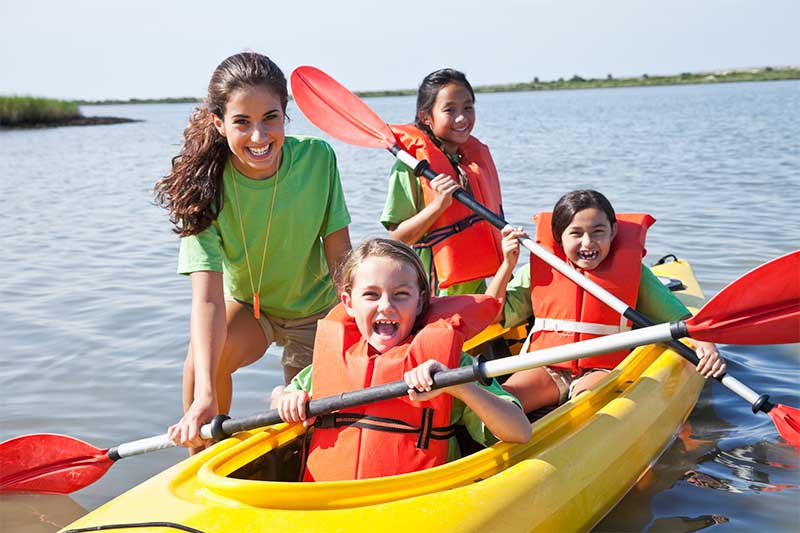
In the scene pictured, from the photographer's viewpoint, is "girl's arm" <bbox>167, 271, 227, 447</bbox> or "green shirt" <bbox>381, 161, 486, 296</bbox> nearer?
"girl's arm" <bbox>167, 271, 227, 447</bbox>

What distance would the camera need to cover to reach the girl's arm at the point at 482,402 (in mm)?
2266

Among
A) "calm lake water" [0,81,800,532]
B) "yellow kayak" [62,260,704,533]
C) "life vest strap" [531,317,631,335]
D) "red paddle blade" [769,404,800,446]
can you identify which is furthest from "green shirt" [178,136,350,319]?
"red paddle blade" [769,404,800,446]

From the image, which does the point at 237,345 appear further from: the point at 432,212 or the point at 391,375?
the point at 432,212

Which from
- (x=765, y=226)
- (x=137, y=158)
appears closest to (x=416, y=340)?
(x=765, y=226)

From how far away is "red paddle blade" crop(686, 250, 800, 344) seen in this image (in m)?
2.47

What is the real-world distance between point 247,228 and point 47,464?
1.12 meters

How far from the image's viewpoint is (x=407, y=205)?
3.90 m

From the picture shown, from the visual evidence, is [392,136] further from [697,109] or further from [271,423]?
[697,109]

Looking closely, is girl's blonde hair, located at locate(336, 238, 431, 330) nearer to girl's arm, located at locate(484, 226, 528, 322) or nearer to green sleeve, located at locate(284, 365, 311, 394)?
green sleeve, located at locate(284, 365, 311, 394)

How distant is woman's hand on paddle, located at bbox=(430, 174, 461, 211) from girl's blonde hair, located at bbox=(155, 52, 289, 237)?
93 centimetres

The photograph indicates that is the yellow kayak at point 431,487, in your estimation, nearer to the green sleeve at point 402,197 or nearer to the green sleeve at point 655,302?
the green sleeve at point 655,302

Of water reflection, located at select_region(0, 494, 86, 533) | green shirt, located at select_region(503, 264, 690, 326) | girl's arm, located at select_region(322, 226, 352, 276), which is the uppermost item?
girl's arm, located at select_region(322, 226, 352, 276)

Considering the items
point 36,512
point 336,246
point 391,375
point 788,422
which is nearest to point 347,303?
point 391,375

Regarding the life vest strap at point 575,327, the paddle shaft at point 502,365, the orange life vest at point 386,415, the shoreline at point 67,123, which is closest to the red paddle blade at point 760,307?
the paddle shaft at point 502,365
